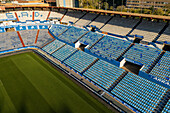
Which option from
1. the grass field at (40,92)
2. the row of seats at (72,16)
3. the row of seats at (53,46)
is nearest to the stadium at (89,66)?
the grass field at (40,92)

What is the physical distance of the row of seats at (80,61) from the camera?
2654 cm

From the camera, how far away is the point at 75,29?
42.3 meters

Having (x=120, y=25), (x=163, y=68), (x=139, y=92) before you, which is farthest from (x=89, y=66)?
(x=120, y=25)

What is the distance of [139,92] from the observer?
18.7 meters

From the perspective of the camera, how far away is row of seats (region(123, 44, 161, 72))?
23.1 m

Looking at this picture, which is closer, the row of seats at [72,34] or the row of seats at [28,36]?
the row of seats at [72,34]

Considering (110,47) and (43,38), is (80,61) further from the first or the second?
(43,38)

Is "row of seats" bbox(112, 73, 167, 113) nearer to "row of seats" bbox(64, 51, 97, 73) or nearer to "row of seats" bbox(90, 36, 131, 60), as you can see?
"row of seats" bbox(90, 36, 131, 60)

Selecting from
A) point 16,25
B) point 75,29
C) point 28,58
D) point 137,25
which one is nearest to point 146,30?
point 137,25

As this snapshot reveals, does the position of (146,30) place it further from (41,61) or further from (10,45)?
(10,45)

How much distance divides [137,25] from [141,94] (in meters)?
21.7

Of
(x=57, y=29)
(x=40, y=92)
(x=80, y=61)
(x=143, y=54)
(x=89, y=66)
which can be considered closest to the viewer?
(x=40, y=92)

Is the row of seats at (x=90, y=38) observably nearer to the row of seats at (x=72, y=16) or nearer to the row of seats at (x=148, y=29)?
the row of seats at (x=148, y=29)

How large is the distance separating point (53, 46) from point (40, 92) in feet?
60.7
